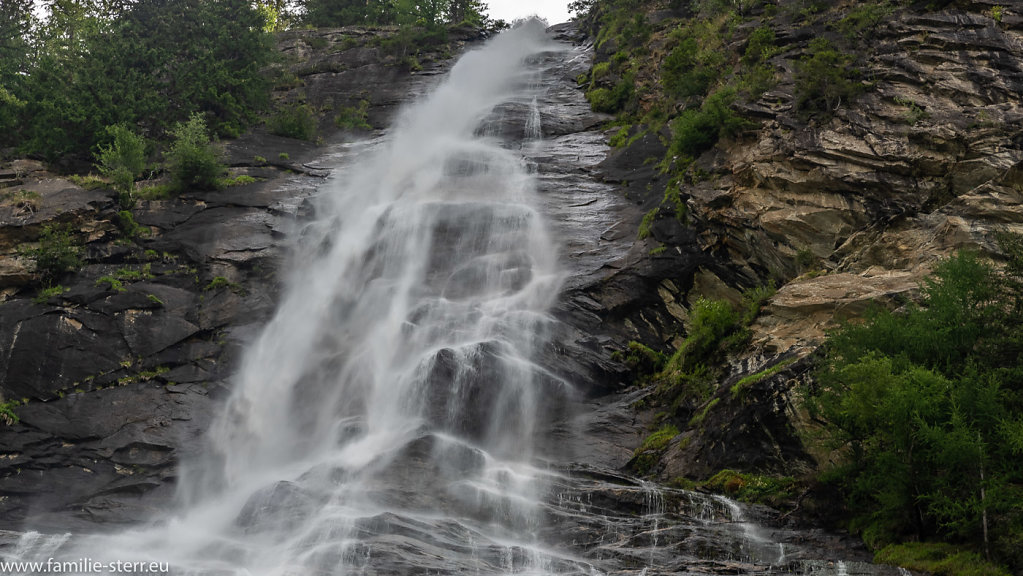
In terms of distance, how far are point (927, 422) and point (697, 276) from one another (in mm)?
10439

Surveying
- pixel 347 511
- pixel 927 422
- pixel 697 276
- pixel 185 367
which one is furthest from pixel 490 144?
pixel 927 422

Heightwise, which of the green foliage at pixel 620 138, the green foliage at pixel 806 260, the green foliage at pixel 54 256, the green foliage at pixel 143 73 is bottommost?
the green foliage at pixel 806 260

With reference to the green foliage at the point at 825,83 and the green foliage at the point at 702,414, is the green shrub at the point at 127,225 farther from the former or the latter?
the green foliage at the point at 825,83

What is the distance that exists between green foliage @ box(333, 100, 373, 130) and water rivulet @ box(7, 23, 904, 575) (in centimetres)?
542

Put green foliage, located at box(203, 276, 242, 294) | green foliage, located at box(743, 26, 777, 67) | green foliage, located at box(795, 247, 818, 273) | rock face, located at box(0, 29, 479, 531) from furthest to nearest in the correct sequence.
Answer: green foliage, located at box(743, 26, 777, 67) < green foliage, located at box(203, 276, 242, 294) < green foliage, located at box(795, 247, 818, 273) < rock face, located at box(0, 29, 479, 531)

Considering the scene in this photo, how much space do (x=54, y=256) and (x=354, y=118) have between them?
58.4 ft

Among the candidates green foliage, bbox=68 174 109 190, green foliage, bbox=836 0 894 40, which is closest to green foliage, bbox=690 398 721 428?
green foliage, bbox=836 0 894 40

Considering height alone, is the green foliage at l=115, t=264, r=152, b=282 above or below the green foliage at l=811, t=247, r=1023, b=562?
above

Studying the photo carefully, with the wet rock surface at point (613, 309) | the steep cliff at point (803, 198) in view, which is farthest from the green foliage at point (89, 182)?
the steep cliff at point (803, 198)

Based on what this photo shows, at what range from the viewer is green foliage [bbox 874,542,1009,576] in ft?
31.7

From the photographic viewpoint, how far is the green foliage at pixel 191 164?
2608cm

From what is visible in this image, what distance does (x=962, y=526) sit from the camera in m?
10.3

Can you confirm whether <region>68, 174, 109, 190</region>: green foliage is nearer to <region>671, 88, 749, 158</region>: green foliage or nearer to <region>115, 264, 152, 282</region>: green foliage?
<region>115, 264, 152, 282</region>: green foliage

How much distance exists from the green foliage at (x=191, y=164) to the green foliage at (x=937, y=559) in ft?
80.2
